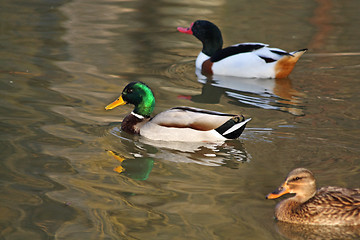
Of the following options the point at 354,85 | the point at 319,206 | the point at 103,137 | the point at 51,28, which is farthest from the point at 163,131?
the point at 51,28

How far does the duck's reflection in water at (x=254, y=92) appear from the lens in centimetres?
928

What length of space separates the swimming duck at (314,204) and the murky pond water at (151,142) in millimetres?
112

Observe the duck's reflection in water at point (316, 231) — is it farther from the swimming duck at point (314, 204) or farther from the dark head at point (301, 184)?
the dark head at point (301, 184)

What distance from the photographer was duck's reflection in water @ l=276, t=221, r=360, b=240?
5188 millimetres

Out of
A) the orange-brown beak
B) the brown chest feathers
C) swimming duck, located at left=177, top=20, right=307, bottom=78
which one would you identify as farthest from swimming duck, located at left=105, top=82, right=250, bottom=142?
swimming duck, located at left=177, top=20, right=307, bottom=78

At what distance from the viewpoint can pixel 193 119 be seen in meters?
7.57

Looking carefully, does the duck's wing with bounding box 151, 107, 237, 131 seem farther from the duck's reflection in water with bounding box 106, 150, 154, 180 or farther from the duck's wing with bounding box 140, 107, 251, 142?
the duck's reflection in water with bounding box 106, 150, 154, 180

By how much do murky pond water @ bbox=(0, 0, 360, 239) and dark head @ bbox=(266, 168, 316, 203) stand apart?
0.31 meters

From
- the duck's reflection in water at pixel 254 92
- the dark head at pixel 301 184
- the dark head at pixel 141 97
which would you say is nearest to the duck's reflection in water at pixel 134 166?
the dark head at pixel 141 97

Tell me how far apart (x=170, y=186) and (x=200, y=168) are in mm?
591

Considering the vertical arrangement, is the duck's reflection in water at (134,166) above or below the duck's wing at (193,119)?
below

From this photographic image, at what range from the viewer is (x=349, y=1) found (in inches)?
730

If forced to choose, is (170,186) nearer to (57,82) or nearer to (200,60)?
(57,82)

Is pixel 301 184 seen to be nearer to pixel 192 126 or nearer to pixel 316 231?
pixel 316 231
